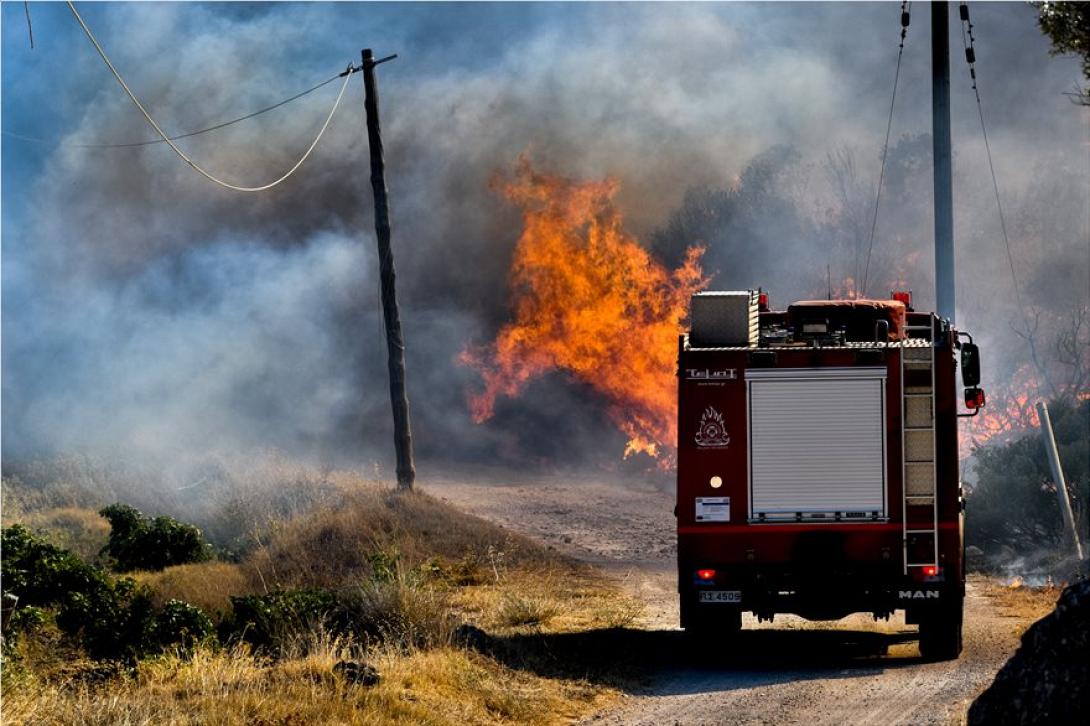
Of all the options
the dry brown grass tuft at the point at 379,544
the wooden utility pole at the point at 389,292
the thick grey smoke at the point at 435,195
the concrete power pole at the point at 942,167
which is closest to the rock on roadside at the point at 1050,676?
the dry brown grass tuft at the point at 379,544

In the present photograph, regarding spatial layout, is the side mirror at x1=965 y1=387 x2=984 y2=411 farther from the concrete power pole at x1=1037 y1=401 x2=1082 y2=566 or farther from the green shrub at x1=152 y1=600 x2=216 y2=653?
the green shrub at x1=152 y1=600 x2=216 y2=653

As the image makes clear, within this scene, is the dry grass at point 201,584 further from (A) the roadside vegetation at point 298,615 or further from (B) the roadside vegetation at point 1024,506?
(B) the roadside vegetation at point 1024,506

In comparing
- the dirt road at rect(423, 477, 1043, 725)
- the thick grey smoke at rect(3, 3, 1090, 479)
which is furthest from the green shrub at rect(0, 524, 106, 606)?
the thick grey smoke at rect(3, 3, 1090, 479)

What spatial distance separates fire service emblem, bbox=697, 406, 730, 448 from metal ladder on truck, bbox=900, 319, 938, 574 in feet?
5.66

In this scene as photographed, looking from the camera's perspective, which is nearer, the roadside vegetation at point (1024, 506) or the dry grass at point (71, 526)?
the roadside vegetation at point (1024, 506)

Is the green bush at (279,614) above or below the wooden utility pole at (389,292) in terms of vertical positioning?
below

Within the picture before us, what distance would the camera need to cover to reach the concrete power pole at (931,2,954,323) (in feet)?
82.9

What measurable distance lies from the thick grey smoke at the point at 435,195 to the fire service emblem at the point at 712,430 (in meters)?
24.6

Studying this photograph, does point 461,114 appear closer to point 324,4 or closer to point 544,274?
point 324,4

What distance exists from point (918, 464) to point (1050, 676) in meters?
7.20

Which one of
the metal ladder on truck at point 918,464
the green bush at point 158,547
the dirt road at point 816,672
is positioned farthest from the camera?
the green bush at point 158,547

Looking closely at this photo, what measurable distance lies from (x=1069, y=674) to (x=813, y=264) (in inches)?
1491

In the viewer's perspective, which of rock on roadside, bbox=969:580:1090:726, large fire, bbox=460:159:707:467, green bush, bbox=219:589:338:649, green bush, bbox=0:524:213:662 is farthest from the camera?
large fire, bbox=460:159:707:467

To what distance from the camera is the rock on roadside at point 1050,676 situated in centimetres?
690
